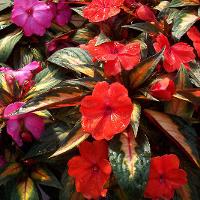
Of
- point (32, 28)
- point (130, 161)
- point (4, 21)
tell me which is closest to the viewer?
point (130, 161)

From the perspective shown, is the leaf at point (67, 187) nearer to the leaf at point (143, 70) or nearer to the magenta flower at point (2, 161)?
the magenta flower at point (2, 161)

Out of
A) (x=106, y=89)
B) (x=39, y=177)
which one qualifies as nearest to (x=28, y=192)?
(x=39, y=177)

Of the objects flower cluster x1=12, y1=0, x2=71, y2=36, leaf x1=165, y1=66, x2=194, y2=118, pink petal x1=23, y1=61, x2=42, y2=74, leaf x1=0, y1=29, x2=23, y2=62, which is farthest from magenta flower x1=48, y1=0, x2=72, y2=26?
leaf x1=165, y1=66, x2=194, y2=118

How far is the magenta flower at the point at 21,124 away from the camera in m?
→ 1.42

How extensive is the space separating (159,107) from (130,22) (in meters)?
0.44

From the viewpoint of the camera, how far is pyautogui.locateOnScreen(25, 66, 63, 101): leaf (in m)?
1.55

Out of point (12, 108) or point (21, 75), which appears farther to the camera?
point (21, 75)

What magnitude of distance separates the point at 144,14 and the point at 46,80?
16.5 inches

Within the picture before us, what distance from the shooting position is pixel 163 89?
4.33 ft

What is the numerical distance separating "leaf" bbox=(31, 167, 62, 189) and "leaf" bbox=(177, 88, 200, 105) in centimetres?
48

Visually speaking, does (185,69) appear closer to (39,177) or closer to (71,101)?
(71,101)

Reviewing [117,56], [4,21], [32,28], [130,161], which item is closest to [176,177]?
[130,161]

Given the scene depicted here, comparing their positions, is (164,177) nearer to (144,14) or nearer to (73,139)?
(73,139)

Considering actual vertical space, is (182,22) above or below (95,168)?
above
